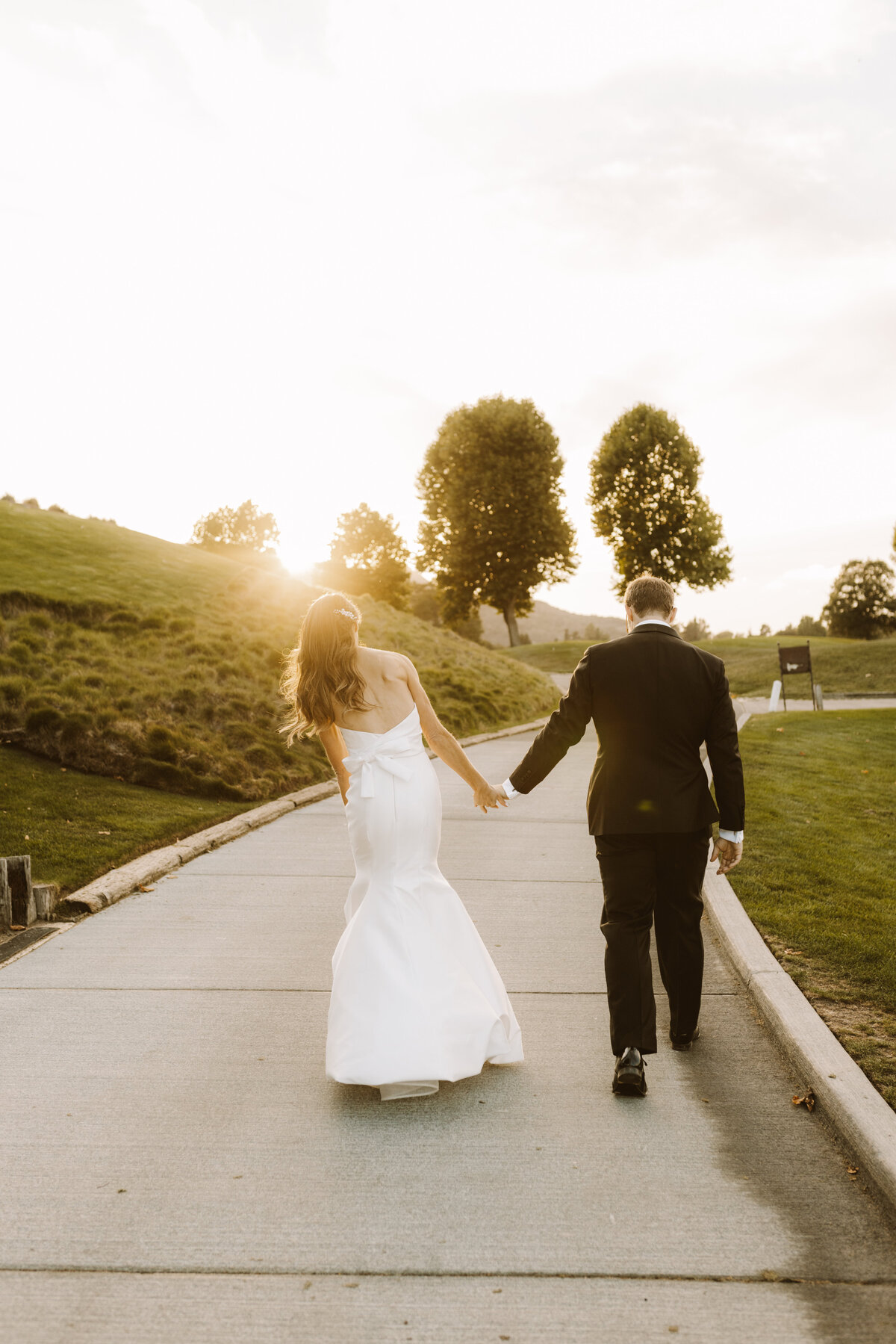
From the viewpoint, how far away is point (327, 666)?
4316 millimetres

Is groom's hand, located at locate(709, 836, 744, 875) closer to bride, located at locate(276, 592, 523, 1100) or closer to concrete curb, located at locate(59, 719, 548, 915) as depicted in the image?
bride, located at locate(276, 592, 523, 1100)

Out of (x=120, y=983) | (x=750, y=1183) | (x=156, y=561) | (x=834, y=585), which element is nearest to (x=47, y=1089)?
(x=120, y=983)

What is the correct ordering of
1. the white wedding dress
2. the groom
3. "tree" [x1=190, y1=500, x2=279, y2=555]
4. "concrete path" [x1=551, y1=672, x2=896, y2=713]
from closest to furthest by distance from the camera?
the white wedding dress < the groom < "concrete path" [x1=551, y1=672, x2=896, y2=713] < "tree" [x1=190, y1=500, x2=279, y2=555]

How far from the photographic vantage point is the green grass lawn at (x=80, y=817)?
25.3 ft

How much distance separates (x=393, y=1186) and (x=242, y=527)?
334 ft

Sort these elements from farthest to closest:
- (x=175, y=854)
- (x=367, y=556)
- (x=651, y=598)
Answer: (x=367, y=556)
(x=175, y=854)
(x=651, y=598)

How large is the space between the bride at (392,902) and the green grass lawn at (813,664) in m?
27.9

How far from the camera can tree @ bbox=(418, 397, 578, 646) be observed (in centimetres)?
5012

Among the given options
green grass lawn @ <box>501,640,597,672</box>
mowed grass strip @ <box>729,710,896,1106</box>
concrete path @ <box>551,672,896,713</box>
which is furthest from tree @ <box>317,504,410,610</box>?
mowed grass strip @ <box>729,710,896,1106</box>

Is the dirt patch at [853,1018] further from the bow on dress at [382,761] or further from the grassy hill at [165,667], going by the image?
the grassy hill at [165,667]

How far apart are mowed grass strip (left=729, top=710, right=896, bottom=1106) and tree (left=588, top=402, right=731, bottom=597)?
37.7 meters

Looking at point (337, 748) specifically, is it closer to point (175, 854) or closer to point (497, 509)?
point (175, 854)

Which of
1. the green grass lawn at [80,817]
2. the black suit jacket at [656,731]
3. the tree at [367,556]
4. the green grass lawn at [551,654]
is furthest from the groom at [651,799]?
the tree at [367,556]

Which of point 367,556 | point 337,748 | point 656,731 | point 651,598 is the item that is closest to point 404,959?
point 337,748
